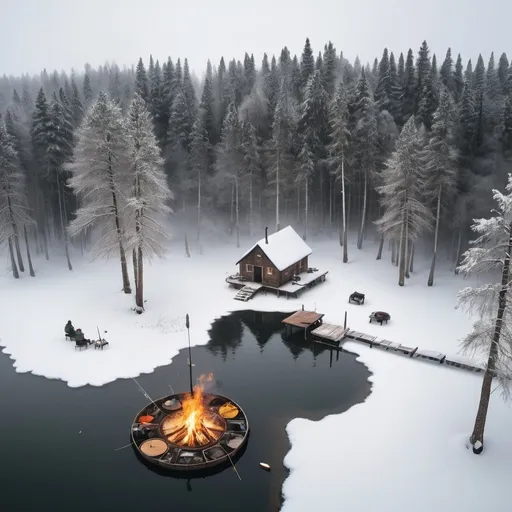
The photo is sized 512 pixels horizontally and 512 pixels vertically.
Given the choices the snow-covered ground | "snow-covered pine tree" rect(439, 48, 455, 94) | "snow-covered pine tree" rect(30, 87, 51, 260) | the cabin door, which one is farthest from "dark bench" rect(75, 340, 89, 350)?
"snow-covered pine tree" rect(439, 48, 455, 94)

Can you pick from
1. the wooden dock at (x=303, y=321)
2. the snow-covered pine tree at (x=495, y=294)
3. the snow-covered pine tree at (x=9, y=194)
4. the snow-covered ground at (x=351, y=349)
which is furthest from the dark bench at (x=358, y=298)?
the snow-covered pine tree at (x=9, y=194)

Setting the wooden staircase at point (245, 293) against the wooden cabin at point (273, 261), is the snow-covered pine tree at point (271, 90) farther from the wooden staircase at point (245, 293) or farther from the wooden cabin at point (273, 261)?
the wooden staircase at point (245, 293)

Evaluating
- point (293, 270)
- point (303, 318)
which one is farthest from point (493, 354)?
point (293, 270)

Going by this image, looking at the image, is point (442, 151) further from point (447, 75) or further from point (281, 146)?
point (447, 75)

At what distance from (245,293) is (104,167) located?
14.8 meters

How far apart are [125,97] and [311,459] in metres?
78.5

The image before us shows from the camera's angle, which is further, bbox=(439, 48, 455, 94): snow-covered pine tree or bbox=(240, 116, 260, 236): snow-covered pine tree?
bbox=(439, 48, 455, 94): snow-covered pine tree

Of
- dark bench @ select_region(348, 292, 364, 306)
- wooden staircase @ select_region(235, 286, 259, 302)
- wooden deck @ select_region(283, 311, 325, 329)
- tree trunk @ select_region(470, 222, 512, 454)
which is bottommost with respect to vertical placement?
wooden staircase @ select_region(235, 286, 259, 302)

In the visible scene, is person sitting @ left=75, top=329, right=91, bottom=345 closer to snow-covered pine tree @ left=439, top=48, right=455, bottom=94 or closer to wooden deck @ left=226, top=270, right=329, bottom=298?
wooden deck @ left=226, top=270, right=329, bottom=298

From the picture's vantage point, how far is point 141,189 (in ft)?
99.8

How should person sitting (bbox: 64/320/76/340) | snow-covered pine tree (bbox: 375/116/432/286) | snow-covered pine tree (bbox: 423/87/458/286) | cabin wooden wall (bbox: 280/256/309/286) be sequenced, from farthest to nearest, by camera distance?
1. cabin wooden wall (bbox: 280/256/309/286)
2. snow-covered pine tree (bbox: 423/87/458/286)
3. snow-covered pine tree (bbox: 375/116/432/286)
4. person sitting (bbox: 64/320/76/340)

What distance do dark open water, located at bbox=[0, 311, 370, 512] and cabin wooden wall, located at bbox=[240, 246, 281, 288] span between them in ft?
26.3

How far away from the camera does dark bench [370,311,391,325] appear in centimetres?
2963

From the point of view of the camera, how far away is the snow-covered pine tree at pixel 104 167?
1214 inches
